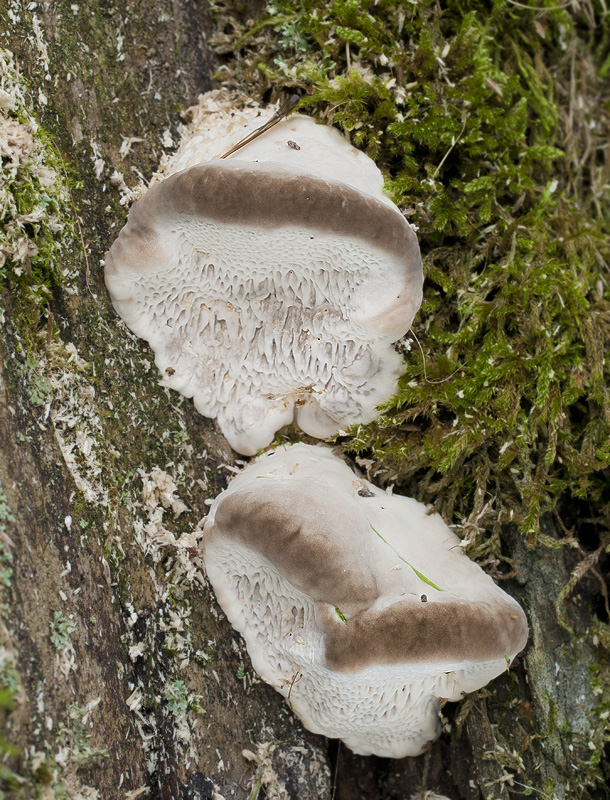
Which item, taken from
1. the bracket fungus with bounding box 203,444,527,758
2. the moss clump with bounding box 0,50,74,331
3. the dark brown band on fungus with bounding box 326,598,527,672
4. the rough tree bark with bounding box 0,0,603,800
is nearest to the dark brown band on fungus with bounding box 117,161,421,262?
the moss clump with bounding box 0,50,74,331

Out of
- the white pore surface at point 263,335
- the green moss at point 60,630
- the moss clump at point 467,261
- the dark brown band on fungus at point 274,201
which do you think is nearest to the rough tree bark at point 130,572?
the green moss at point 60,630

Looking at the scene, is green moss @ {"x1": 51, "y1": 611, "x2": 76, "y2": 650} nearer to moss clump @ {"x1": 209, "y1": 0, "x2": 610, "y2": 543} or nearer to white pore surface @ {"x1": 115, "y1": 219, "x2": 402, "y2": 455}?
white pore surface @ {"x1": 115, "y1": 219, "x2": 402, "y2": 455}

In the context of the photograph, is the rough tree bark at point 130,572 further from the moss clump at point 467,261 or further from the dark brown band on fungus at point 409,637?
the dark brown band on fungus at point 409,637

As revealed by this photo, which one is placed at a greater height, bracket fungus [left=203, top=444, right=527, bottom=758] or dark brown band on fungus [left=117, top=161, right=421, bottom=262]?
dark brown band on fungus [left=117, top=161, right=421, bottom=262]

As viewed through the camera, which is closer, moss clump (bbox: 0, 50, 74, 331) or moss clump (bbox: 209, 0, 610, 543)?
moss clump (bbox: 0, 50, 74, 331)

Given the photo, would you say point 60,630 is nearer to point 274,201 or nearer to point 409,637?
point 409,637

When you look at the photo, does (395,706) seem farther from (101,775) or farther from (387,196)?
(387,196)

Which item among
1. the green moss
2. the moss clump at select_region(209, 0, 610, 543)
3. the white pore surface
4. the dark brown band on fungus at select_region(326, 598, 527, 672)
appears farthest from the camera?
the moss clump at select_region(209, 0, 610, 543)

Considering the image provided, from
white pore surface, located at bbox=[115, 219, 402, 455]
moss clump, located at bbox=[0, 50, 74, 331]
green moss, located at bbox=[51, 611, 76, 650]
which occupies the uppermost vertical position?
moss clump, located at bbox=[0, 50, 74, 331]
